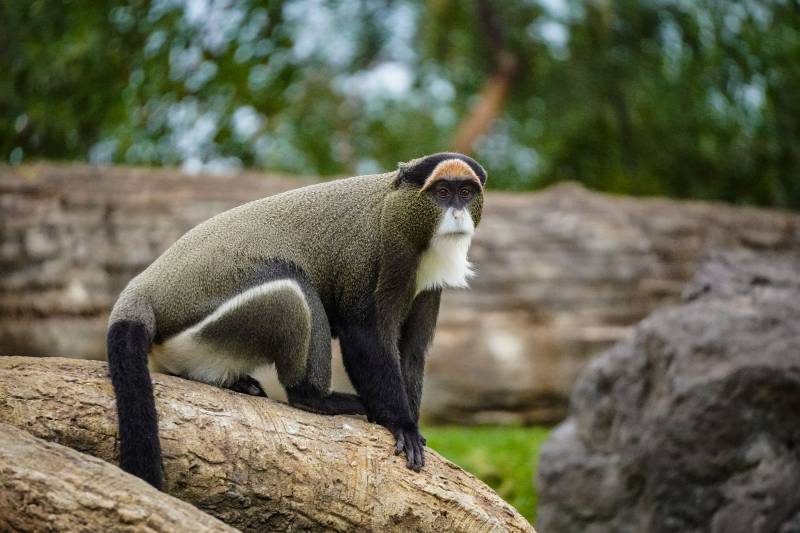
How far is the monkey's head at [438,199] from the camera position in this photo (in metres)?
3.83

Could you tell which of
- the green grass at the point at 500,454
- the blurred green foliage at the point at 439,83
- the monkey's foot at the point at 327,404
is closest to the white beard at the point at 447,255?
the monkey's foot at the point at 327,404

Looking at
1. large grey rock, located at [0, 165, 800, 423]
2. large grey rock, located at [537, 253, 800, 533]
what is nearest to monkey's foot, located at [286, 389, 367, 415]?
large grey rock, located at [537, 253, 800, 533]

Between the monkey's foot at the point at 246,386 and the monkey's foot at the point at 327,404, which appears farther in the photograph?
the monkey's foot at the point at 246,386

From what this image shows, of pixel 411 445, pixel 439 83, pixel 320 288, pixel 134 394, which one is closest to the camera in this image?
pixel 134 394

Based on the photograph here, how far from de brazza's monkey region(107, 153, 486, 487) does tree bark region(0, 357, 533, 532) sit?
0.56 feet

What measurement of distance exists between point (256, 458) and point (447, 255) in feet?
3.68

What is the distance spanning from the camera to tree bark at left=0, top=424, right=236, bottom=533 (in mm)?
2777

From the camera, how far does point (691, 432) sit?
488 cm

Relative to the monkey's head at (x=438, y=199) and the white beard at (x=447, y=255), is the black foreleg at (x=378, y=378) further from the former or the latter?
the monkey's head at (x=438, y=199)

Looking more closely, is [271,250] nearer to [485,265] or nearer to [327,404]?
[327,404]

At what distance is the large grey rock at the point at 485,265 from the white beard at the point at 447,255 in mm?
3868

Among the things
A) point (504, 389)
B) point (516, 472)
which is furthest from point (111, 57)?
point (516, 472)

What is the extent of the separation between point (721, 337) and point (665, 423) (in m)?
0.55

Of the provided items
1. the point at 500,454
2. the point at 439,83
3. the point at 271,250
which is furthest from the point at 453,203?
the point at 439,83
